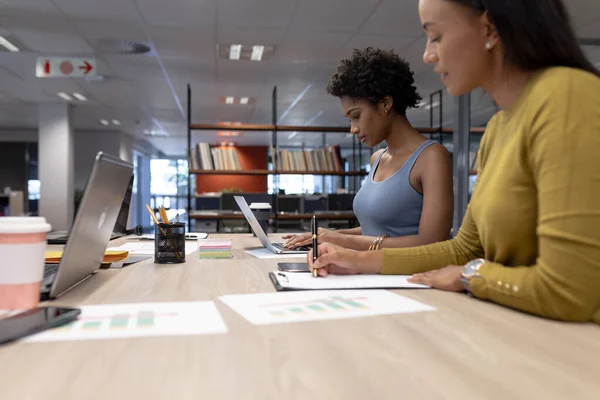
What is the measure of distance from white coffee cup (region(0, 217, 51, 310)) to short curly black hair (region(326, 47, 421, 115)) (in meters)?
1.32

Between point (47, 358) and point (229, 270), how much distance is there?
0.68m

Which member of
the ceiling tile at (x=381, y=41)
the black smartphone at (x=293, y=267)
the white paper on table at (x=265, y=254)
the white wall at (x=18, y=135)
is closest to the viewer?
the black smartphone at (x=293, y=267)

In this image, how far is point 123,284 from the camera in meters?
0.99

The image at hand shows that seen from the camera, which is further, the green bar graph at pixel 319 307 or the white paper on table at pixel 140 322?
the green bar graph at pixel 319 307

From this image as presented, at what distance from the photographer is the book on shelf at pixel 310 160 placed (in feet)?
17.7

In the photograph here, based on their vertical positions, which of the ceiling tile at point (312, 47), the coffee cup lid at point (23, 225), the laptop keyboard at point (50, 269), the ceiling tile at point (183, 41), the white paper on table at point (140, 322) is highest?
the ceiling tile at point (183, 41)

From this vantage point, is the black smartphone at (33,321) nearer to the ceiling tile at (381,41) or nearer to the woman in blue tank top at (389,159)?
the woman in blue tank top at (389,159)

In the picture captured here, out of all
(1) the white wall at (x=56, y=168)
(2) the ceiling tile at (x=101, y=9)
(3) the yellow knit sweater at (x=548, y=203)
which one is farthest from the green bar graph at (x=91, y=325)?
(1) the white wall at (x=56, y=168)

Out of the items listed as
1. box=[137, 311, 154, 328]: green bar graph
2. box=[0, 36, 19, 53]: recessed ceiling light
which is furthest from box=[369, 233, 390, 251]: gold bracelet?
box=[0, 36, 19, 53]: recessed ceiling light

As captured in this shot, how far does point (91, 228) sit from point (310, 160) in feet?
15.3

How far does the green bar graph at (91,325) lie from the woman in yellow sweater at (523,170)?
508mm

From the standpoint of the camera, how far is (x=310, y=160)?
5504 mm

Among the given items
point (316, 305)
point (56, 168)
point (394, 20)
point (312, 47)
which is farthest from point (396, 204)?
point (56, 168)

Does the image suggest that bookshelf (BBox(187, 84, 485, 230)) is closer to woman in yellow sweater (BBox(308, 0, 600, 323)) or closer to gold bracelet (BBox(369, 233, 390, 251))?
gold bracelet (BBox(369, 233, 390, 251))
